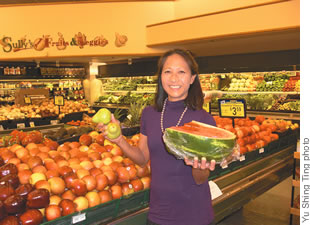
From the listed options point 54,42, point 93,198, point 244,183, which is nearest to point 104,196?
point 93,198

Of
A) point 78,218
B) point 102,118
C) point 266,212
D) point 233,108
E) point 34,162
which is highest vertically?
point 102,118

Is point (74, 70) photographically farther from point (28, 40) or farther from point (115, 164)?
point (115, 164)

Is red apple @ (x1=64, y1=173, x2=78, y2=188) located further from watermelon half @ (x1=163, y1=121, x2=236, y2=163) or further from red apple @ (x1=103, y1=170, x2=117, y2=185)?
watermelon half @ (x1=163, y1=121, x2=236, y2=163)

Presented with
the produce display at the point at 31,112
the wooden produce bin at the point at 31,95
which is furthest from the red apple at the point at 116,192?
the wooden produce bin at the point at 31,95

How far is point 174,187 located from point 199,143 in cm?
33

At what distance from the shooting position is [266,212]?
3.98 meters

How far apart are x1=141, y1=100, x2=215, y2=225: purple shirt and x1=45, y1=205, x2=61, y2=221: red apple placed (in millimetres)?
621

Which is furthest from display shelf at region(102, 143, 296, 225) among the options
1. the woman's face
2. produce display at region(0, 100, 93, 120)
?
produce display at region(0, 100, 93, 120)

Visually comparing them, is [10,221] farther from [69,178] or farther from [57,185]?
[69,178]

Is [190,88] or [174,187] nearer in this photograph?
[174,187]

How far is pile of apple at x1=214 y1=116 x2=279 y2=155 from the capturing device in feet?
11.4

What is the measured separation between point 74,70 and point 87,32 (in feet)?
15.1

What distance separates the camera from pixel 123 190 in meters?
2.28
